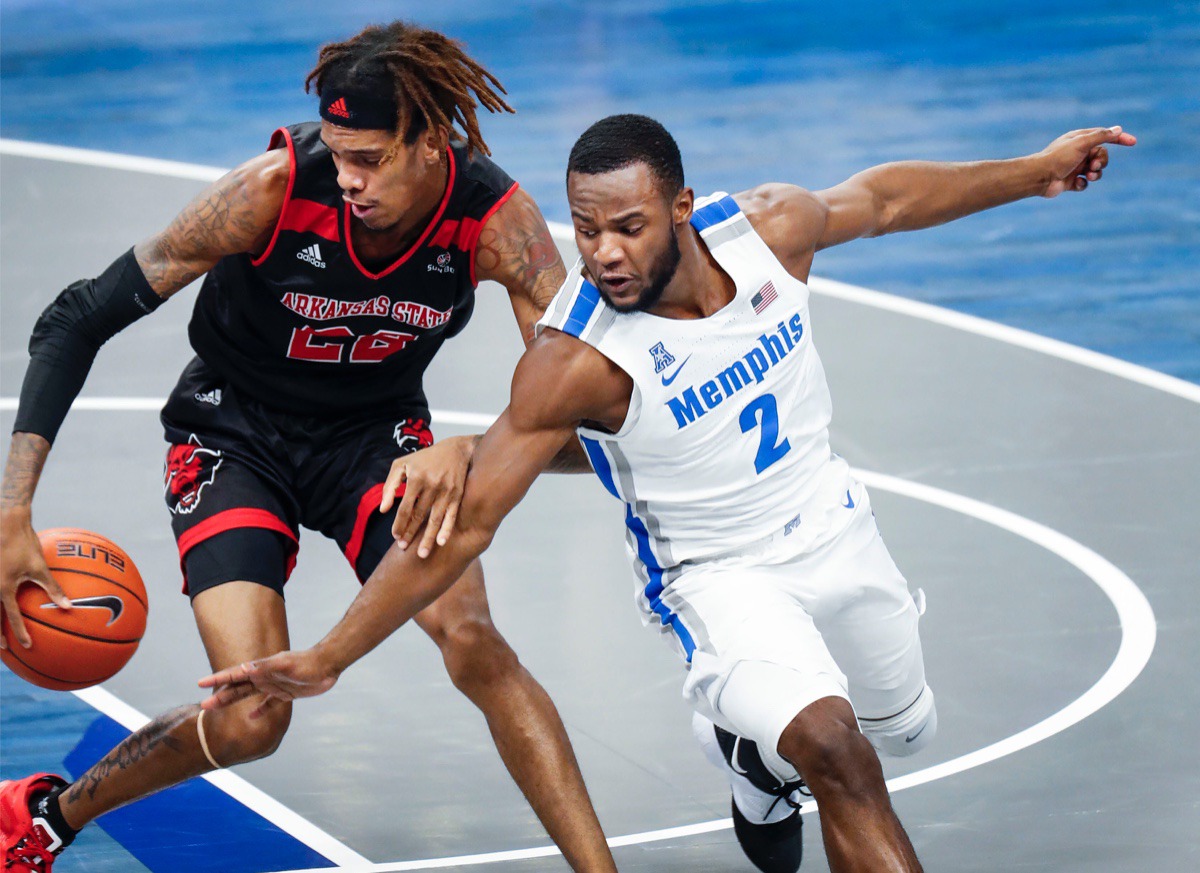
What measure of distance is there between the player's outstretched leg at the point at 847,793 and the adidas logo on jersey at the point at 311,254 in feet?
6.38

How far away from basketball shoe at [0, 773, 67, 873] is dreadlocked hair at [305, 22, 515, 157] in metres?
2.19

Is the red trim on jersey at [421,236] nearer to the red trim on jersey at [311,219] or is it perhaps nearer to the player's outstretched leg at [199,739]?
the red trim on jersey at [311,219]

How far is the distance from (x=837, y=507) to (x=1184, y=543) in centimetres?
292

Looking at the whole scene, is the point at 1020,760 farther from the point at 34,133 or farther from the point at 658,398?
the point at 34,133

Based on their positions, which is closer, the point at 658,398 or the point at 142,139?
the point at 658,398

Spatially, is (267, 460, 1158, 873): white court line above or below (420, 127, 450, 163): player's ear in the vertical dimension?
below

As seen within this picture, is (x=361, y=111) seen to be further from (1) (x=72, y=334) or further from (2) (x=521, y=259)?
(1) (x=72, y=334)

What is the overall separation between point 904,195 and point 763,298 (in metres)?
0.82

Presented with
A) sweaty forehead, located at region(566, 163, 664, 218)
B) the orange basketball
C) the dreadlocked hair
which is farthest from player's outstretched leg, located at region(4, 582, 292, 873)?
sweaty forehead, located at region(566, 163, 664, 218)

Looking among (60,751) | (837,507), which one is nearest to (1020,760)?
(837,507)

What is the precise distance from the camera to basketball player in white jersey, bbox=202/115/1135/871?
432 centimetres

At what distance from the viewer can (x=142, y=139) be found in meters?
12.0

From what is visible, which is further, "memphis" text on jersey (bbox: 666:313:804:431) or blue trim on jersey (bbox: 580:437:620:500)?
blue trim on jersey (bbox: 580:437:620:500)

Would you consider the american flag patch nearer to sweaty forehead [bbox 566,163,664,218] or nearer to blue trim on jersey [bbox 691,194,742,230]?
blue trim on jersey [bbox 691,194,742,230]
